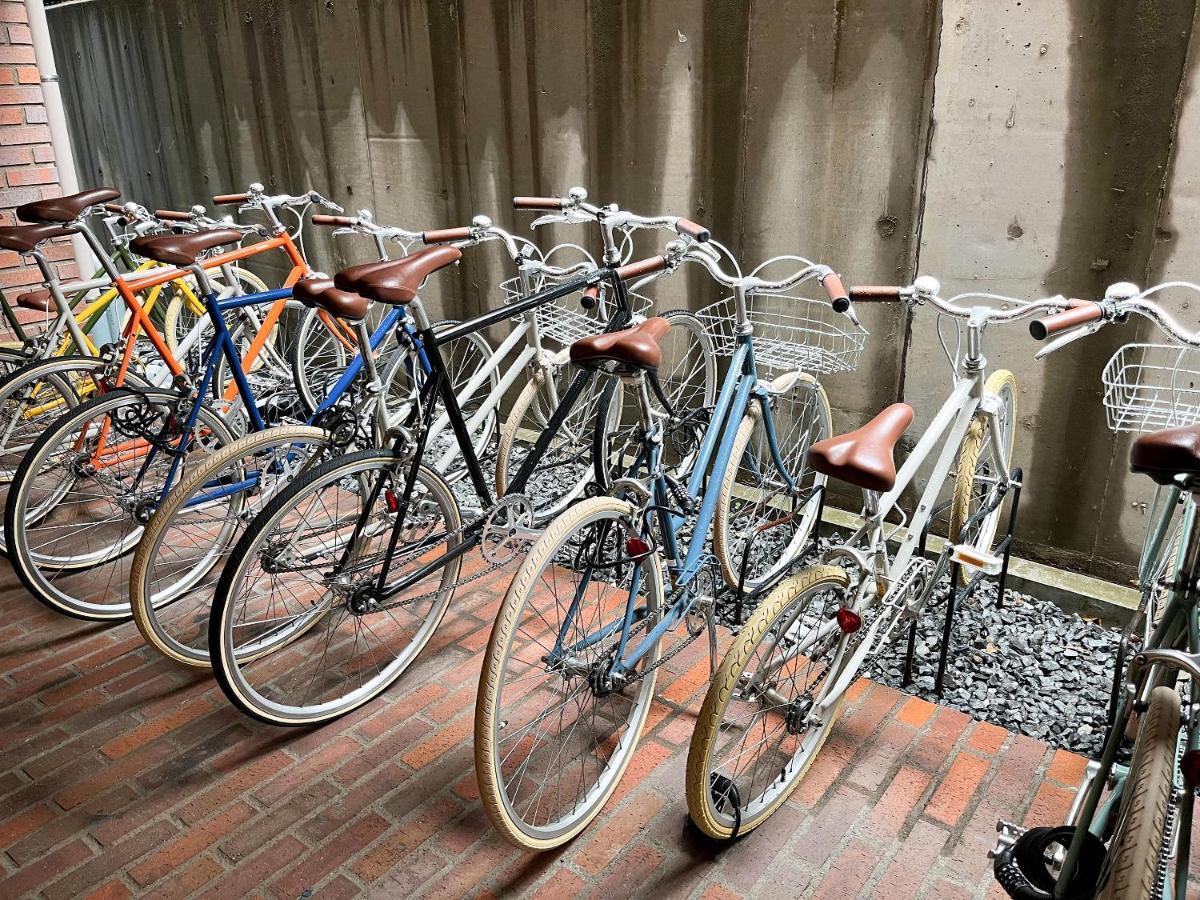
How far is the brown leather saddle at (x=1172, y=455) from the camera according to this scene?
5.25 feet

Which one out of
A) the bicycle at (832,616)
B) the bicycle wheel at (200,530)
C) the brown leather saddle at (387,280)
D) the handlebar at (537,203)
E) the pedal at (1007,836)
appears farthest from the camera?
the handlebar at (537,203)

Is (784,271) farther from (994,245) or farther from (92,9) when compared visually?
(92,9)

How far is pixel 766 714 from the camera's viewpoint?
2572 millimetres

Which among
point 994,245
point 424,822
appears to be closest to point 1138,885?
point 424,822

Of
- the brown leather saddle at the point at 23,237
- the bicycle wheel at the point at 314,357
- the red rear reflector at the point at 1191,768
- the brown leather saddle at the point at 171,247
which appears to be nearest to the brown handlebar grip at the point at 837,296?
the red rear reflector at the point at 1191,768

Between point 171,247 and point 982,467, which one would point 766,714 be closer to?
point 982,467

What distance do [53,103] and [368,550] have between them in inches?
151

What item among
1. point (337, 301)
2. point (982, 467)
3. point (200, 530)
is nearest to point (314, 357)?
point (200, 530)

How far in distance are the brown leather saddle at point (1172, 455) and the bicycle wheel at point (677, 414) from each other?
117cm

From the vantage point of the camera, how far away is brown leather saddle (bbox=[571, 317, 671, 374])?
2.15 metres

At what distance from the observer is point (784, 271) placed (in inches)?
158

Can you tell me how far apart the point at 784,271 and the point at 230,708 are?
287 centimetres

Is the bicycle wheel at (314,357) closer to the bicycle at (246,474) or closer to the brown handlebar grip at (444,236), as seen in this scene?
the bicycle at (246,474)

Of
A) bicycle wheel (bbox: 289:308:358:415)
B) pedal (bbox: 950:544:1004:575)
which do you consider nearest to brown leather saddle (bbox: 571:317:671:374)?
pedal (bbox: 950:544:1004:575)
